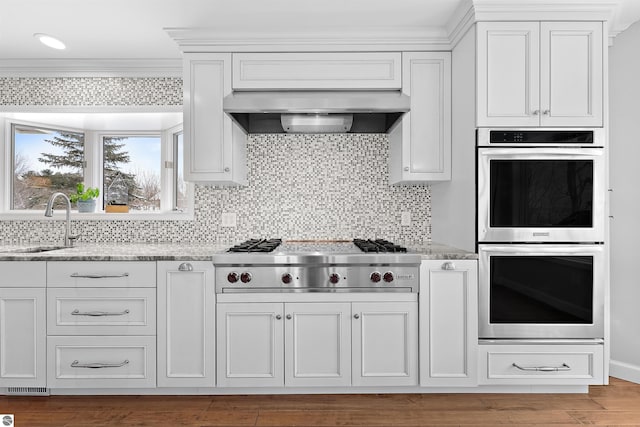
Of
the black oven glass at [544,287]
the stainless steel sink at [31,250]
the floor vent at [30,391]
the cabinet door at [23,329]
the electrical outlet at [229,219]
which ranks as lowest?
the floor vent at [30,391]

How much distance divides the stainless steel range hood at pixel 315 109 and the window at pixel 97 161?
34.0 inches

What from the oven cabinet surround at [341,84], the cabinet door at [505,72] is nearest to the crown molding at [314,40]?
the oven cabinet surround at [341,84]

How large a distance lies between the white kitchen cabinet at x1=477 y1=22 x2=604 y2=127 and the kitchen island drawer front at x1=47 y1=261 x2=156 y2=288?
2.11 metres

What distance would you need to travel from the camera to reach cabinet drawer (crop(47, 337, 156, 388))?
2.47 meters

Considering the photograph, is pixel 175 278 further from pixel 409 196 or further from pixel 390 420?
pixel 409 196

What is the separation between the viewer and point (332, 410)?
93.6 inches

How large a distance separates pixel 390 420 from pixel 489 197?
1.34 meters

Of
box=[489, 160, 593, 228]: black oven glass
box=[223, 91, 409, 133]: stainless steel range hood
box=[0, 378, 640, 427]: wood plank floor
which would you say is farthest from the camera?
box=[223, 91, 409, 133]: stainless steel range hood

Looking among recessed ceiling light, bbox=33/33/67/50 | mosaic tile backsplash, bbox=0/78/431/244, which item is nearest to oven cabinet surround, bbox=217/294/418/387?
mosaic tile backsplash, bbox=0/78/431/244

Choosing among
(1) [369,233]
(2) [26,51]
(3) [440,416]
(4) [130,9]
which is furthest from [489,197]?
(2) [26,51]

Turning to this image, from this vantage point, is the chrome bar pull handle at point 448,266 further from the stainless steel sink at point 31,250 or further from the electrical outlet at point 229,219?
the stainless steel sink at point 31,250

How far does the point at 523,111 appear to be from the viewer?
245 centimetres

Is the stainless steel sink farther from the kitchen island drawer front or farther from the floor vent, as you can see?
the floor vent

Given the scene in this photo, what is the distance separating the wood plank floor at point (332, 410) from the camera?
2254 millimetres
